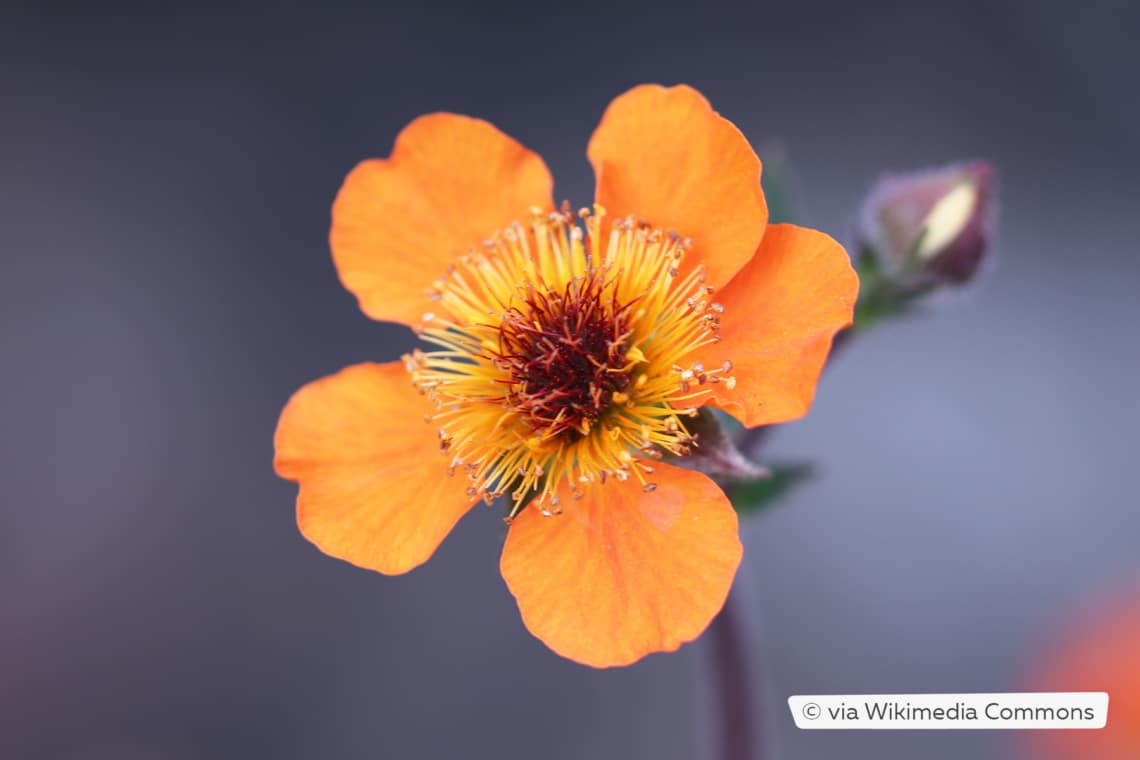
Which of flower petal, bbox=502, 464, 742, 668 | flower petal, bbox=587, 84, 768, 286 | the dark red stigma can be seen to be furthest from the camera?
the dark red stigma

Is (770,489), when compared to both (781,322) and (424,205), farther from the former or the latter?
(424,205)

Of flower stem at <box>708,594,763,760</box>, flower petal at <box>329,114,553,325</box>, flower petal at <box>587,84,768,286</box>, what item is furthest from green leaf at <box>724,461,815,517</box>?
flower petal at <box>329,114,553,325</box>

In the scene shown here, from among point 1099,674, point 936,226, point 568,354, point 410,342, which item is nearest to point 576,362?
point 568,354

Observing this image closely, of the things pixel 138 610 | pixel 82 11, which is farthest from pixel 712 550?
pixel 82 11

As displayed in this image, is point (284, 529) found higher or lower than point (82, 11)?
lower

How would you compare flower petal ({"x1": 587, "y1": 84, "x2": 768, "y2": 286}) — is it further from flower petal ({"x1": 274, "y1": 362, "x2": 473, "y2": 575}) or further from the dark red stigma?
flower petal ({"x1": 274, "y1": 362, "x2": 473, "y2": 575})

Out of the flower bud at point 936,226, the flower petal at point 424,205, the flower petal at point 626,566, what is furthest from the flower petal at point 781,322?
the flower bud at point 936,226

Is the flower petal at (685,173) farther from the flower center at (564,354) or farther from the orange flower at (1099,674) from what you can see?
the orange flower at (1099,674)

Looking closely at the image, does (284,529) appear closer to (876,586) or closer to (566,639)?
(876,586)
